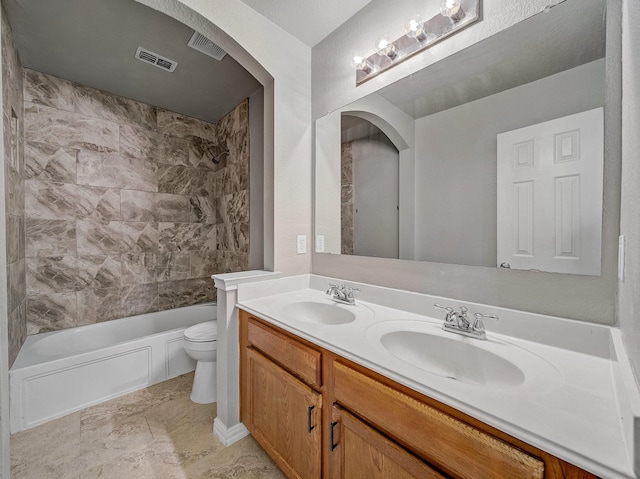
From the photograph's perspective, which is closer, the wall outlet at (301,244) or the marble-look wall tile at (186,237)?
the wall outlet at (301,244)

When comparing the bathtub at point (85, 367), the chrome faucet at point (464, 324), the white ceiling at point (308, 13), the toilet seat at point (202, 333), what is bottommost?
the bathtub at point (85, 367)

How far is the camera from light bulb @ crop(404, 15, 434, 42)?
4.22ft

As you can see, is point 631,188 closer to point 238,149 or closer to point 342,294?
point 342,294

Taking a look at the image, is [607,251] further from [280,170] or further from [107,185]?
[107,185]

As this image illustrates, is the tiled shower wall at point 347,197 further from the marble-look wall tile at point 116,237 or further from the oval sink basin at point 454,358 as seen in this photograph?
the marble-look wall tile at point 116,237

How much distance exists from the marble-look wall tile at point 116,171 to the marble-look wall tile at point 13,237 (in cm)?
64

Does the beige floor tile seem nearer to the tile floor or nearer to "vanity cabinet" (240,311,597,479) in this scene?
the tile floor

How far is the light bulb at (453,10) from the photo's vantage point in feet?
3.79

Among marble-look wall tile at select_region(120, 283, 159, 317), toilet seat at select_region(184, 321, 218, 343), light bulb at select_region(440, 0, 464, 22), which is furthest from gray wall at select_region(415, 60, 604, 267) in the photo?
marble-look wall tile at select_region(120, 283, 159, 317)

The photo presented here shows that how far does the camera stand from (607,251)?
0.87 m

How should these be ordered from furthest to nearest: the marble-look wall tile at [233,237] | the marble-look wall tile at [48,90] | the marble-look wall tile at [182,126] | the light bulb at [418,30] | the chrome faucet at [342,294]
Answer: the marble-look wall tile at [182,126], the marble-look wall tile at [233,237], the marble-look wall tile at [48,90], the chrome faucet at [342,294], the light bulb at [418,30]

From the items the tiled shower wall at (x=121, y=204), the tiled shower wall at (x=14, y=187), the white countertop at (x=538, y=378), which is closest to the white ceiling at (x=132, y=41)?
the tiled shower wall at (x=14, y=187)

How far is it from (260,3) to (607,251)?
2022mm

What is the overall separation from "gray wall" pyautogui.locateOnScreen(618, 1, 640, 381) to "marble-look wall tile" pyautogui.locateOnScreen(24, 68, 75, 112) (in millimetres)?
3462
